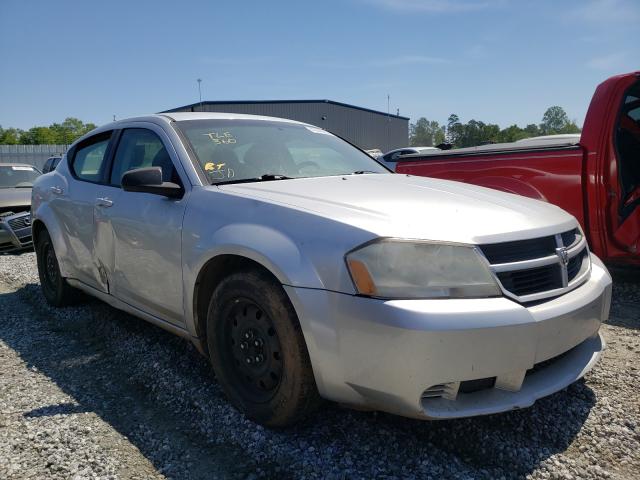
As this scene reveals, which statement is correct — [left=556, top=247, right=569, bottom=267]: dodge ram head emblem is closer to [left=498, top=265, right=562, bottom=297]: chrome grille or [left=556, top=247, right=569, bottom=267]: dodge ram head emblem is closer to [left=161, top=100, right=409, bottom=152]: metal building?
[left=498, top=265, right=562, bottom=297]: chrome grille

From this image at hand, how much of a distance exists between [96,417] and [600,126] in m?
4.46

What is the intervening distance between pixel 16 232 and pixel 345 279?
7.83 m

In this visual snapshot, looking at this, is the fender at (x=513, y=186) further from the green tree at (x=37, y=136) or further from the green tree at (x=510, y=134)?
the green tree at (x=37, y=136)

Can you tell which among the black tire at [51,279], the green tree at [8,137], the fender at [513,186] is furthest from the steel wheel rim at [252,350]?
the green tree at [8,137]

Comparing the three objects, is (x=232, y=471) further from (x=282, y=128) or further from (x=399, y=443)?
(x=282, y=128)

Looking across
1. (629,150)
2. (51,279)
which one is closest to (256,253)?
(51,279)

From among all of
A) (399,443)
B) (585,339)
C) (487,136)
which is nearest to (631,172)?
(585,339)

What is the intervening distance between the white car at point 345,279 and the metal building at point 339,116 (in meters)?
34.9

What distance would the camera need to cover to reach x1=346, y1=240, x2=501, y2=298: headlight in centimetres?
208

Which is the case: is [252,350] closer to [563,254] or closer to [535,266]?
[535,266]

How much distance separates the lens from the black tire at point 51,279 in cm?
465

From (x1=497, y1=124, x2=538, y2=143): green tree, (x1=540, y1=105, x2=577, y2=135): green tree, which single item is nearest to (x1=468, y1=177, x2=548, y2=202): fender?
(x1=497, y1=124, x2=538, y2=143): green tree

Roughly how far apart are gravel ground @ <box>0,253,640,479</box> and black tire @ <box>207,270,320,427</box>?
0.16 metres

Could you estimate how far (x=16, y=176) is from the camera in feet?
33.0
